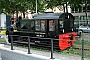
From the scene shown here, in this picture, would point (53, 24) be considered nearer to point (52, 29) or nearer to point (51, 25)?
point (51, 25)

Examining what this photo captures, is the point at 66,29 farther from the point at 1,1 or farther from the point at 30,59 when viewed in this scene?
the point at 1,1

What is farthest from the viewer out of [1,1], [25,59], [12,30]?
[1,1]

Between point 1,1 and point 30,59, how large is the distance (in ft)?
73.3

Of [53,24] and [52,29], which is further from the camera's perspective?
[52,29]

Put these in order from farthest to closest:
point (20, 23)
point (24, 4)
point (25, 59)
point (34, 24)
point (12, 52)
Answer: point (24, 4) < point (20, 23) < point (34, 24) < point (12, 52) < point (25, 59)

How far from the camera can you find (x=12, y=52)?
9070 millimetres

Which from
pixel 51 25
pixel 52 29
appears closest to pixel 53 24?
pixel 51 25

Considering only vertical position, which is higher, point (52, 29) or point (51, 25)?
point (51, 25)

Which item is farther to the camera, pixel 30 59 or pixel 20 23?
pixel 20 23


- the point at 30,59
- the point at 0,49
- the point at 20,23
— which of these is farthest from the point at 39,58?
the point at 20,23

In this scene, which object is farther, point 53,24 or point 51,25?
point 51,25

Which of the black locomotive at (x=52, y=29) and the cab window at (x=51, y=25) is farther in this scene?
the cab window at (x=51, y=25)

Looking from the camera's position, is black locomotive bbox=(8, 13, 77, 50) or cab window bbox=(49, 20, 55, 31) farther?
cab window bbox=(49, 20, 55, 31)

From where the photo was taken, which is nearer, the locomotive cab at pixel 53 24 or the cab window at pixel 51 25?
the locomotive cab at pixel 53 24
